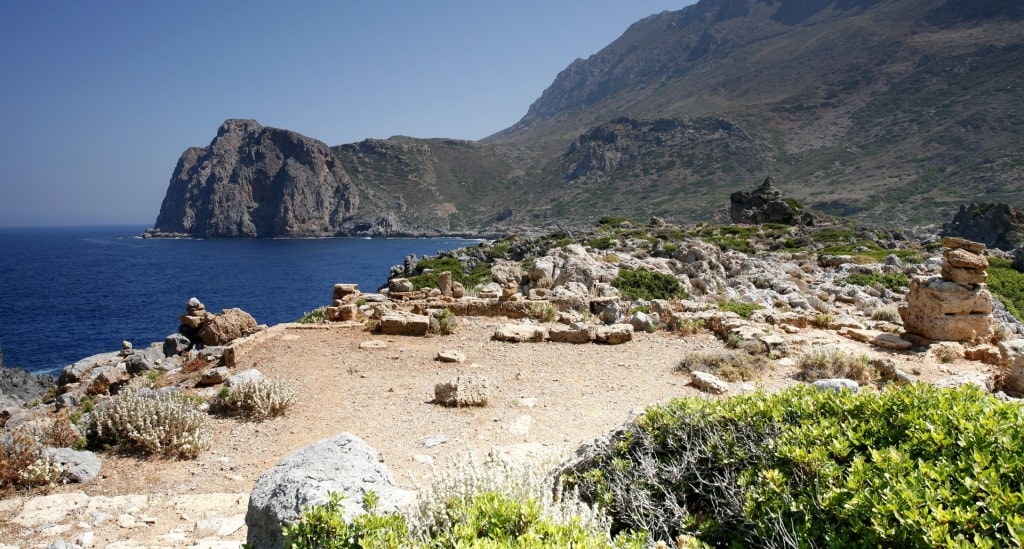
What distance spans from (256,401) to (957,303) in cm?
1305

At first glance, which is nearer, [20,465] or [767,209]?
[20,465]

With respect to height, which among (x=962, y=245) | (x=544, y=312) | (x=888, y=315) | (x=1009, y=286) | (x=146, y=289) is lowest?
(x=146, y=289)

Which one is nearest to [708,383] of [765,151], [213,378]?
[213,378]

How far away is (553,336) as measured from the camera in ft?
39.7

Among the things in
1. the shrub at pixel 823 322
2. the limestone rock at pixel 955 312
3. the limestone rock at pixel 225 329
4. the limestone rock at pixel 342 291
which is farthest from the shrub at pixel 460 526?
the limestone rock at pixel 342 291

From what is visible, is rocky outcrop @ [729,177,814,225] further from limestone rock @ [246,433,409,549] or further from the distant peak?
the distant peak

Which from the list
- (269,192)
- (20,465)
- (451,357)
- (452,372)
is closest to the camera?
(20,465)

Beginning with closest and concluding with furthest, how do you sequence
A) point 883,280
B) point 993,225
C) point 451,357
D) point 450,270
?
point 451,357 < point 883,280 < point 450,270 < point 993,225

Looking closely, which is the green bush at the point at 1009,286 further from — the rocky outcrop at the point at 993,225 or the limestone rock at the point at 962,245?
the rocky outcrop at the point at 993,225

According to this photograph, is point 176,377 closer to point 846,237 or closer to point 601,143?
point 846,237

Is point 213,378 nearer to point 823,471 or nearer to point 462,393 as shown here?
point 462,393

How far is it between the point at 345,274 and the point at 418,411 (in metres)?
67.1

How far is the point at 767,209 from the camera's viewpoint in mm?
50094

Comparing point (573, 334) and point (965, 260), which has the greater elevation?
point (965, 260)
